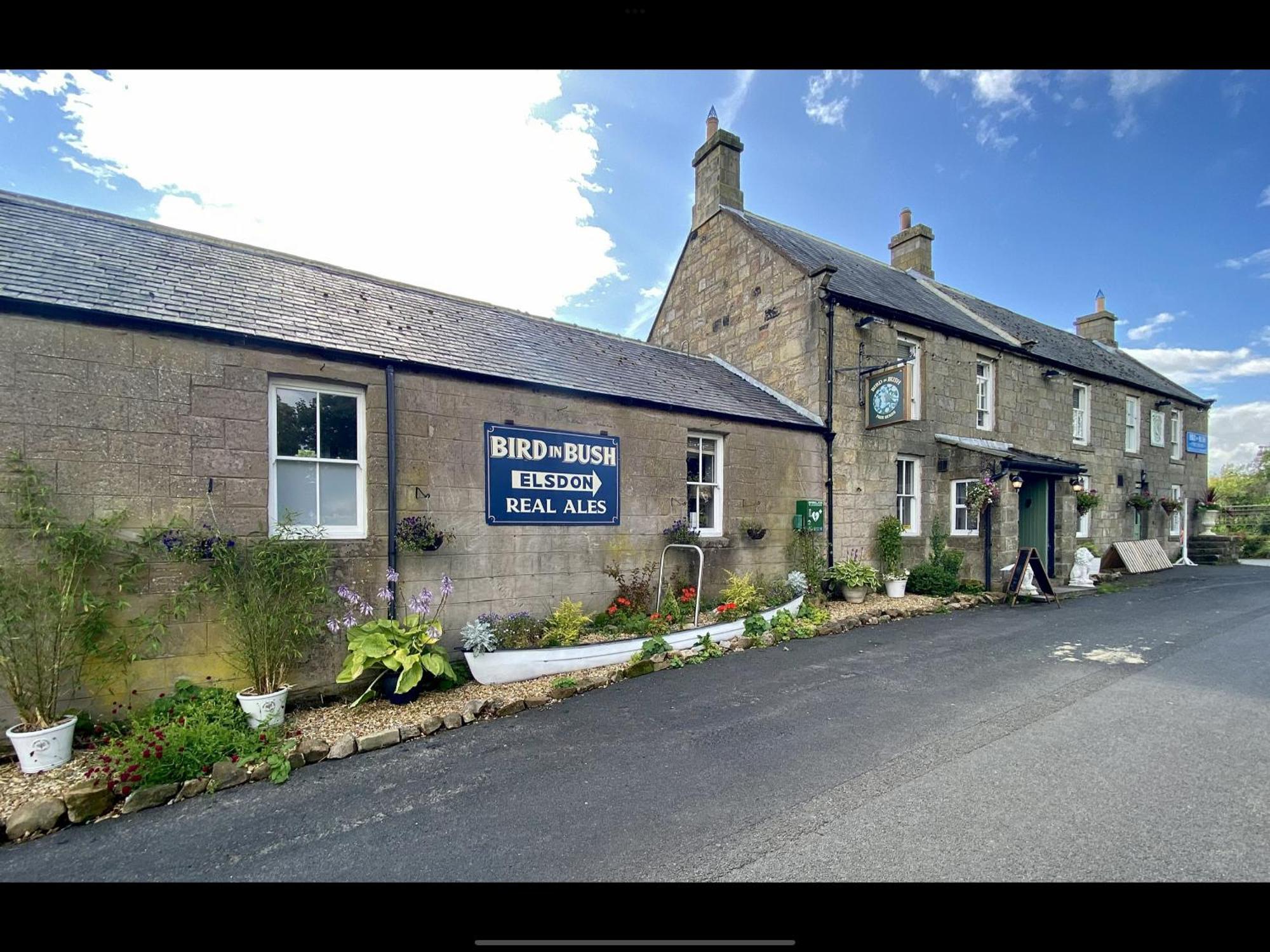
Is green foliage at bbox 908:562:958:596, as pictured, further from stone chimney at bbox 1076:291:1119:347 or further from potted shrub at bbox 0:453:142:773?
stone chimney at bbox 1076:291:1119:347

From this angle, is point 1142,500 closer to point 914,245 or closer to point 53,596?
point 914,245

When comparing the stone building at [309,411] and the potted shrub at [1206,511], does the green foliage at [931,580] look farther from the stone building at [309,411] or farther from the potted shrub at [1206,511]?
the potted shrub at [1206,511]

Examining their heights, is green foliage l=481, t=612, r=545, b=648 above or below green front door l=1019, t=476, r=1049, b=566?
below

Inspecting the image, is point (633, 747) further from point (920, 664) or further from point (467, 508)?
point (920, 664)

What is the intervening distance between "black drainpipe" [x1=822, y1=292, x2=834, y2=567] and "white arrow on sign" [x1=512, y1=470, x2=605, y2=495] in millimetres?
5282

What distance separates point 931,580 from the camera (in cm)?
1095

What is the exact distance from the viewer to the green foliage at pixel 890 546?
11039 millimetres

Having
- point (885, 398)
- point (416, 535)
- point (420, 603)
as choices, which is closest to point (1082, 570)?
point (885, 398)

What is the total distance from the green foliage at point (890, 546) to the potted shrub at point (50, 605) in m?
11.5

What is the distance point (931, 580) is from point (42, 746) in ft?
41.5

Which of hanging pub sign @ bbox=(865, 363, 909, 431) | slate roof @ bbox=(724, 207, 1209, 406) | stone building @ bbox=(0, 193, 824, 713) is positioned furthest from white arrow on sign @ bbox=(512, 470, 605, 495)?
slate roof @ bbox=(724, 207, 1209, 406)

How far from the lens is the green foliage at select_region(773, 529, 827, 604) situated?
1012cm
